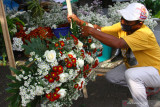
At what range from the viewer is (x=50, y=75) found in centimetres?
190

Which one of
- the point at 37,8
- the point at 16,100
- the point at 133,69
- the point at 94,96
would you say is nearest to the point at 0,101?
the point at 16,100

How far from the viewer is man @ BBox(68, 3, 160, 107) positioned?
7.48 ft

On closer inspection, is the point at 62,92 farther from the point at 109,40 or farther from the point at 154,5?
the point at 154,5

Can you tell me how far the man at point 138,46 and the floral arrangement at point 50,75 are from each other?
1.43 ft

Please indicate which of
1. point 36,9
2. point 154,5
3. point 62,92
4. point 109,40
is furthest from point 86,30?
point 36,9

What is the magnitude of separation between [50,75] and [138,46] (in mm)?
1150

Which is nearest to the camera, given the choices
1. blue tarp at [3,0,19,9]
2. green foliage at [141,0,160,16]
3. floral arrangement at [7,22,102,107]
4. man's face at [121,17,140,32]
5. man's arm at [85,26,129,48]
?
floral arrangement at [7,22,102,107]

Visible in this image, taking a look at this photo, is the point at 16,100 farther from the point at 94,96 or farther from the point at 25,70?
the point at 94,96

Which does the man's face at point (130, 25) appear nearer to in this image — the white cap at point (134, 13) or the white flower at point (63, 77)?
the white cap at point (134, 13)

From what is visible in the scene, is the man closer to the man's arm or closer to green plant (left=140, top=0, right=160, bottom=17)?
the man's arm

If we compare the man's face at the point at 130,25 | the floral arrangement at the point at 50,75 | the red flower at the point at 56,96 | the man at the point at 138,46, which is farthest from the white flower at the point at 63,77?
the man's face at the point at 130,25

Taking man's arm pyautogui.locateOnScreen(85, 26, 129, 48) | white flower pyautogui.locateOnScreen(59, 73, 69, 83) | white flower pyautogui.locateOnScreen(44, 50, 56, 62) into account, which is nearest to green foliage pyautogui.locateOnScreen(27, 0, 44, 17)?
man's arm pyautogui.locateOnScreen(85, 26, 129, 48)

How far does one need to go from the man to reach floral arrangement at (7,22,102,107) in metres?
0.44

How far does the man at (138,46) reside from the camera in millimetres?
2281
